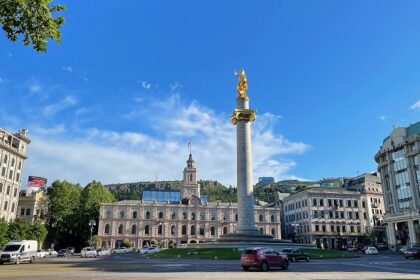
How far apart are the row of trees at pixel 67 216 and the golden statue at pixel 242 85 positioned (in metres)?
53.9

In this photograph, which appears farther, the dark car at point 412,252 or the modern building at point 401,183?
the modern building at point 401,183

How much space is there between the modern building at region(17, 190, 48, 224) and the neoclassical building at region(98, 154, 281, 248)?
14.8m

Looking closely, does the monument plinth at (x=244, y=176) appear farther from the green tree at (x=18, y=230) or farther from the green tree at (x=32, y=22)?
the green tree at (x=32, y=22)

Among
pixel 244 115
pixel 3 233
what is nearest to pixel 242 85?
pixel 244 115

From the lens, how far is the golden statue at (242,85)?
58.5m

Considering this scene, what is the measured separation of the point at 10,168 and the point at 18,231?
15.3 metres

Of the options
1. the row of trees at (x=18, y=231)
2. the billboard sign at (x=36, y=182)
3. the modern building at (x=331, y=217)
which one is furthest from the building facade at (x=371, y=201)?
the billboard sign at (x=36, y=182)

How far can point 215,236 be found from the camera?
344 ft

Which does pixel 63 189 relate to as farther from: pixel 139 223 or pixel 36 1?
pixel 36 1

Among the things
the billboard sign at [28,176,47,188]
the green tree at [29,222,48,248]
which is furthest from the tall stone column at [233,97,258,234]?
the billboard sign at [28,176,47,188]

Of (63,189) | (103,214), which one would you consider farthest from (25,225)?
(103,214)

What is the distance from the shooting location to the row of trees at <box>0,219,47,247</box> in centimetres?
5965

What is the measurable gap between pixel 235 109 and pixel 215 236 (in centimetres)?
5751

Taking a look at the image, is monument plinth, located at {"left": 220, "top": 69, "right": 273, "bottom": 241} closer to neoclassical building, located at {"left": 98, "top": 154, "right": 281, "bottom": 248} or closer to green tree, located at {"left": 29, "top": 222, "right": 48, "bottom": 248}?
green tree, located at {"left": 29, "top": 222, "right": 48, "bottom": 248}
